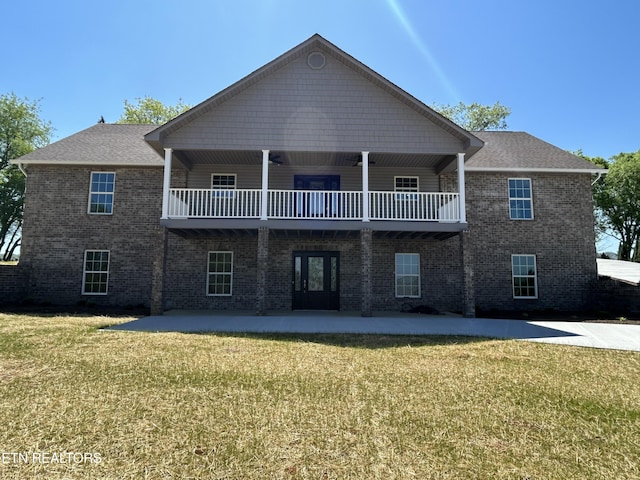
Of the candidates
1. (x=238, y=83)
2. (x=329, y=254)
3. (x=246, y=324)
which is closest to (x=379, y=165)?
(x=329, y=254)

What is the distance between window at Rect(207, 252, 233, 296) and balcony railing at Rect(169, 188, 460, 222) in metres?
1.85

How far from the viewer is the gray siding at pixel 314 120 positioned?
12.8 metres

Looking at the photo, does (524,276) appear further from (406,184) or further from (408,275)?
(406,184)

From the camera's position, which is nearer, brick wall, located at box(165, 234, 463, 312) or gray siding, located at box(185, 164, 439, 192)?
brick wall, located at box(165, 234, 463, 312)

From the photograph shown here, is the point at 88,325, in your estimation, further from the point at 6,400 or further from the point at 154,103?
the point at 154,103

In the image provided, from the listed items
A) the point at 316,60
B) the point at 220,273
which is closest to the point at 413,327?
the point at 220,273

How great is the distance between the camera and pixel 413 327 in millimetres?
10281

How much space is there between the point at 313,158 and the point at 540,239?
387 inches

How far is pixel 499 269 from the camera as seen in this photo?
15.1 meters

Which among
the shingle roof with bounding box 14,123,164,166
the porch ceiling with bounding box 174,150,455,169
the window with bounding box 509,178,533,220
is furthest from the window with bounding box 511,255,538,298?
the shingle roof with bounding box 14,123,164,166

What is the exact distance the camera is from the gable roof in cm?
1265

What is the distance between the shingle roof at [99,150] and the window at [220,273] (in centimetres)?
446

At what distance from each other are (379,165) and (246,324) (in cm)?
832

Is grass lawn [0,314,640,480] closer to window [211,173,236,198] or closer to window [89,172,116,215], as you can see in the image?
window [211,173,236,198]
